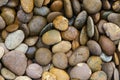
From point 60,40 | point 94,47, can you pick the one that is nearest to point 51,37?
point 60,40

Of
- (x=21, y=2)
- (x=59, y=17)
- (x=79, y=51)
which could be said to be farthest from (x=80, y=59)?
(x=21, y=2)

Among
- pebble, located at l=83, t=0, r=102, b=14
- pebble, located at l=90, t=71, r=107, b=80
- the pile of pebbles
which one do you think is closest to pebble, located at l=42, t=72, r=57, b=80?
the pile of pebbles

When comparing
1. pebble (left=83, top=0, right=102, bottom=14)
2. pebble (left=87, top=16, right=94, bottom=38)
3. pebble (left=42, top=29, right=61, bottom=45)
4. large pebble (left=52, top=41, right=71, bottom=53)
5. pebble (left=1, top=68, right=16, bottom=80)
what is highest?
pebble (left=83, top=0, right=102, bottom=14)

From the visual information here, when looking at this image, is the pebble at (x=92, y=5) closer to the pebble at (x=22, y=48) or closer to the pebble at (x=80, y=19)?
the pebble at (x=80, y=19)

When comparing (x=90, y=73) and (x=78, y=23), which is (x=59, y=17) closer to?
(x=78, y=23)

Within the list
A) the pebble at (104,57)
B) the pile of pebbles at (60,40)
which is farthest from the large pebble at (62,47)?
the pebble at (104,57)

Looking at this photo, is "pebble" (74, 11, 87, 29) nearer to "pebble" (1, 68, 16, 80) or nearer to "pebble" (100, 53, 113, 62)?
"pebble" (100, 53, 113, 62)
